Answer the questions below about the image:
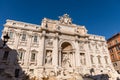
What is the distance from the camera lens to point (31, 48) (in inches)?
843

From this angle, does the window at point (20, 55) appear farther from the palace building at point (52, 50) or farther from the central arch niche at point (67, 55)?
the central arch niche at point (67, 55)

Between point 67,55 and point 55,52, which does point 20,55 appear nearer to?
point 55,52

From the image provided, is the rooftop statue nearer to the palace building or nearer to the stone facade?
the palace building

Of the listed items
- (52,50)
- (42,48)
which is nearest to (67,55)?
(52,50)

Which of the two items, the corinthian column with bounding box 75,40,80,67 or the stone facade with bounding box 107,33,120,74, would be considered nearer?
the corinthian column with bounding box 75,40,80,67

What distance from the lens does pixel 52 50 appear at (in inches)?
893

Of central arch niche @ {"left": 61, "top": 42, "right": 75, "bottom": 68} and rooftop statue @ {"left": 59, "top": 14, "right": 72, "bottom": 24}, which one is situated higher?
rooftop statue @ {"left": 59, "top": 14, "right": 72, "bottom": 24}

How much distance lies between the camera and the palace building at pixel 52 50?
19234 millimetres

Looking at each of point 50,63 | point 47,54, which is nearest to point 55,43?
point 47,54

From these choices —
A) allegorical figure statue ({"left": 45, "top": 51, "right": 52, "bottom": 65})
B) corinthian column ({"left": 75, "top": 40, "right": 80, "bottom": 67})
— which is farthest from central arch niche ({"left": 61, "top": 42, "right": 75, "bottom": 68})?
allegorical figure statue ({"left": 45, "top": 51, "right": 52, "bottom": 65})

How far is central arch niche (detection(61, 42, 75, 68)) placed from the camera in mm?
24144

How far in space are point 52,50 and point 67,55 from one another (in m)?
4.73

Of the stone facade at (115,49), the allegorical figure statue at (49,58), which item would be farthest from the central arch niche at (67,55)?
the stone facade at (115,49)

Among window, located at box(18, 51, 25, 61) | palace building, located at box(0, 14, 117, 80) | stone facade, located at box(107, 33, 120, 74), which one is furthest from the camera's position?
stone facade, located at box(107, 33, 120, 74)
